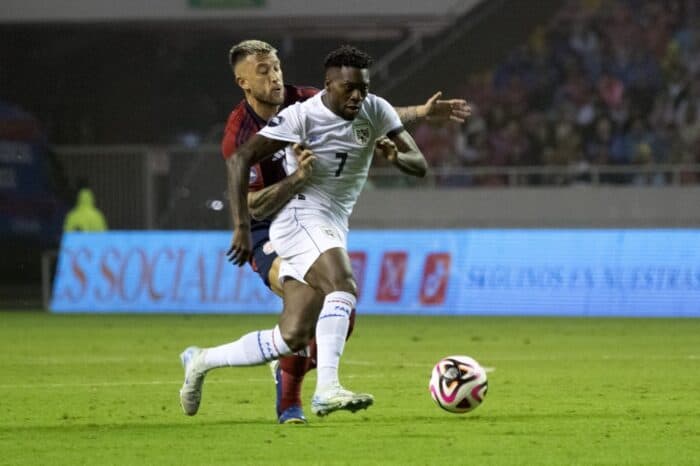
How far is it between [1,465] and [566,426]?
3143 millimetres

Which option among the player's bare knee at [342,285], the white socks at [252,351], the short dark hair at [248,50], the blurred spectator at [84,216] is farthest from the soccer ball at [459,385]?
the blurred spectator at [84,216]

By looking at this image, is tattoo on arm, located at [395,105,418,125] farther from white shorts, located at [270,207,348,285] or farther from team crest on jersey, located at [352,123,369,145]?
white shorts, located at [270,207,348,285]

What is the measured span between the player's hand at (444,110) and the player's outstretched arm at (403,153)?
576mm

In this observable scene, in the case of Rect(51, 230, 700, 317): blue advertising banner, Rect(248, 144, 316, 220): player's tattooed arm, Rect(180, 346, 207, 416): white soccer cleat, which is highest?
Rect(51, 230, 700, 317): blue advertising banner

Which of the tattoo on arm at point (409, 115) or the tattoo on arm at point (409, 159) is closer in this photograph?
the tattoo on arm at point (409, 159)

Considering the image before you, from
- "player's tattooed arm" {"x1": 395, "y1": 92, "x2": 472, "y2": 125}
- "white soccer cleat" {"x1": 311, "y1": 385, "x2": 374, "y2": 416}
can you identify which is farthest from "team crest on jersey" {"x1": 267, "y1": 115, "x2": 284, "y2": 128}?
"white soccer cleat" {"x1": 311, "y1": 385, "x2": 374, "y2": 416}

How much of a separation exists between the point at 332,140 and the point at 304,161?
27cm

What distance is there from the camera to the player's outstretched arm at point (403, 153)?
8.91 metres

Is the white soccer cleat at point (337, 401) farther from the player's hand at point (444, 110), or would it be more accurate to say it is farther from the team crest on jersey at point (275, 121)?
the player's hand at point (444, 110)

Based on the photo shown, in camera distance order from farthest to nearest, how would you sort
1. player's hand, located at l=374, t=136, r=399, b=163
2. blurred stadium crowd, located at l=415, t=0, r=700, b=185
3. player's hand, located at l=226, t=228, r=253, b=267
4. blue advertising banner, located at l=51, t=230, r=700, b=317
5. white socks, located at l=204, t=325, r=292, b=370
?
blurred stadium crowd, located at l=415, t=0, r=700, b=185, blue advertising banner, located at l=51, t=230, r=700, b=317, white socks, located at l=204, t=325, r=292, b=370, player's hand, located at l=374, t=136, r=399, b=163, player's hand, located at l=226, t=228, r=253, b=267

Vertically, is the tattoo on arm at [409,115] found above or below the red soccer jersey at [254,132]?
above

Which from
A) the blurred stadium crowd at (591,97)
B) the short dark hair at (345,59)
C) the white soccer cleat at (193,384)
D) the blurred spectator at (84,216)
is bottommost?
the white soccer cleat at (193,384)

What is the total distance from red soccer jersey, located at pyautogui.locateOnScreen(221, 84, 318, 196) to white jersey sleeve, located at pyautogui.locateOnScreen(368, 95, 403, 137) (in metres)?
0.65

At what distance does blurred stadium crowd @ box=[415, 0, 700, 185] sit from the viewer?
26688mm
